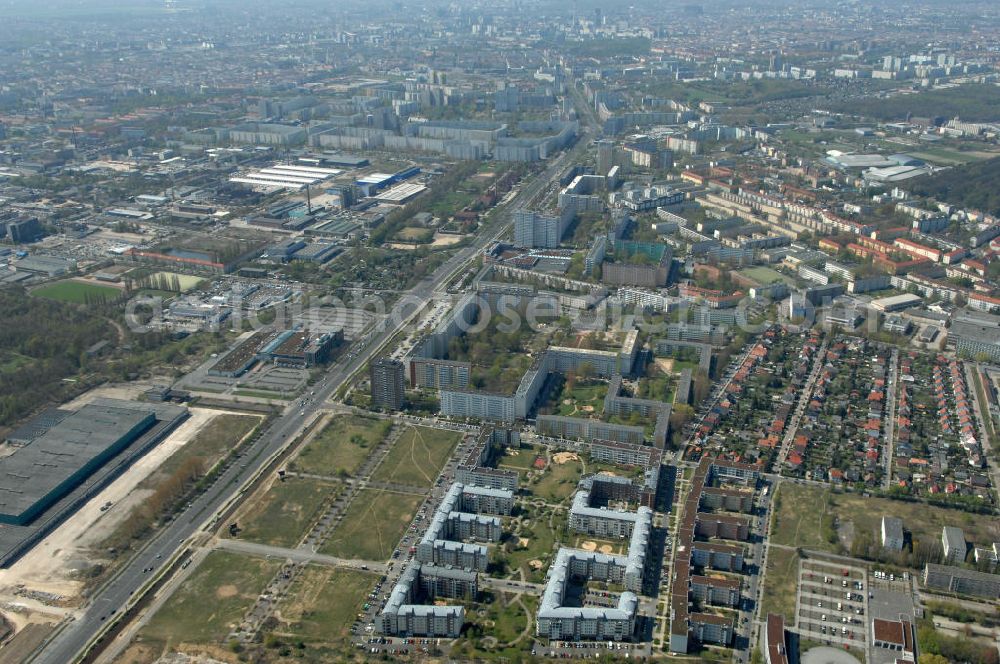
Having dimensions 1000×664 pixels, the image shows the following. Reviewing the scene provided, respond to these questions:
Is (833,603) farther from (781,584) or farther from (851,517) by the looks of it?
(851,517)

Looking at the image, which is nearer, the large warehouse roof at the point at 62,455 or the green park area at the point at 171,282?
the large warehouse roof at the point at 62,455

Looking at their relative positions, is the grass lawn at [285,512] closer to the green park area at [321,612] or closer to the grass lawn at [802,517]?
the green park area at [321,612]

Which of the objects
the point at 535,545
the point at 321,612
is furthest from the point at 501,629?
the point at 321,612

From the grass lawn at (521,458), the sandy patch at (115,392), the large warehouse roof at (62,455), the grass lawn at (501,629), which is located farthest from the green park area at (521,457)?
the sandy patch at (115,392)

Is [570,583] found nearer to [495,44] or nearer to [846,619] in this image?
[846,619]

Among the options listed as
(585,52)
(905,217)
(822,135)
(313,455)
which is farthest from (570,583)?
(585,52)

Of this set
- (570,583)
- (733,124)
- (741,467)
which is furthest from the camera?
(733,124)
